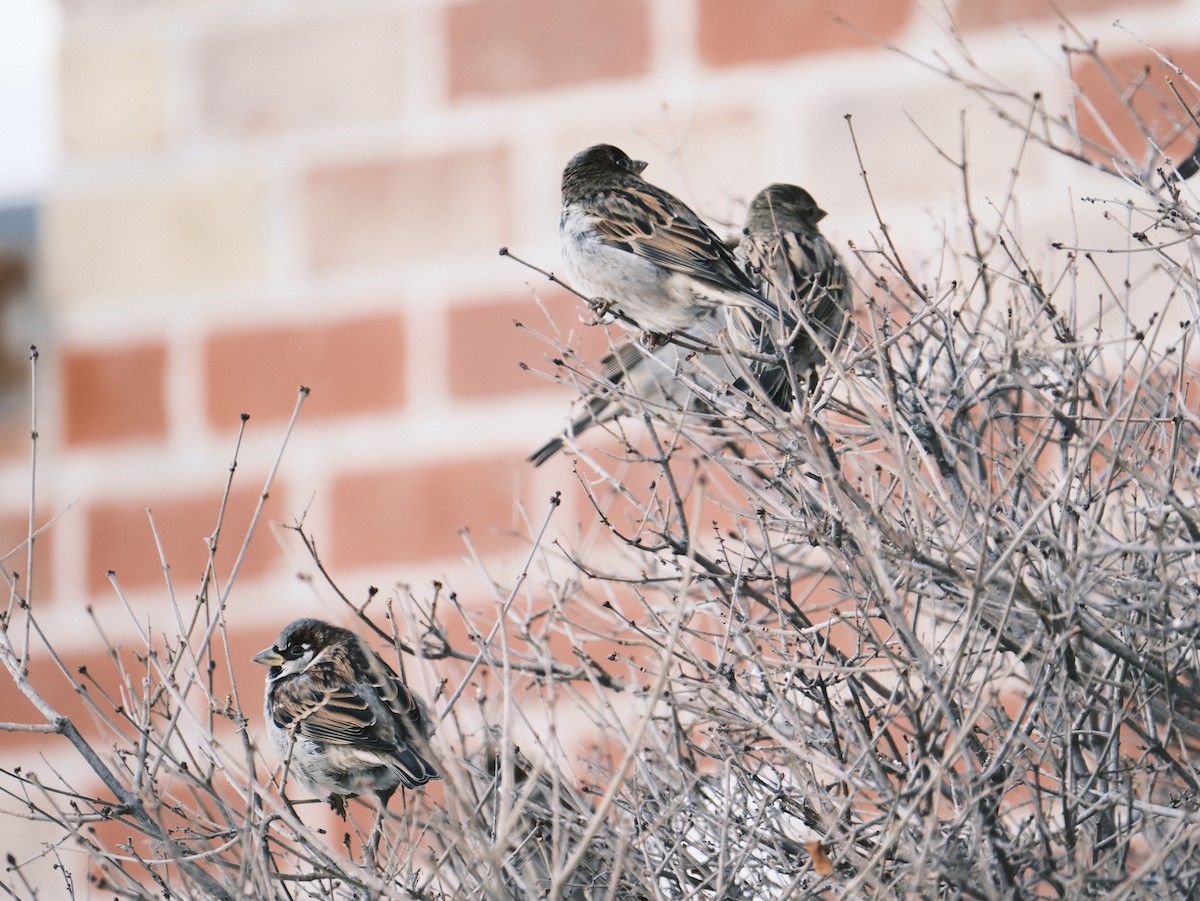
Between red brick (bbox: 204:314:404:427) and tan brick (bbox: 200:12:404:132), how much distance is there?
0.53m

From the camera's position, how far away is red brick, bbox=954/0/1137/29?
11.5ft

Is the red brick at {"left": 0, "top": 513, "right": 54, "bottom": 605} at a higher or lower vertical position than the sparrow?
lower

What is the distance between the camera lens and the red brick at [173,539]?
148 inches

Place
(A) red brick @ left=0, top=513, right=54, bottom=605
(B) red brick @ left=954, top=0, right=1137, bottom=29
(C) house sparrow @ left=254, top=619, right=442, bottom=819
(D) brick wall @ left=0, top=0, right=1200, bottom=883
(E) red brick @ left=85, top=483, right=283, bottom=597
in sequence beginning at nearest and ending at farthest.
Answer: (C) house sparrow @ left=254, top=619, right=442, bottom=819 → (B) red brick @ left=954, top=0, right=1137, bottom=29 → (D) brick wall @ left=0, top=0, right=1200, bottom=883 → (E) red brick @ left=85, top=483, right=283, bottom=597 → (A) red brick @ left=0, top=513, right=54, bottom=605

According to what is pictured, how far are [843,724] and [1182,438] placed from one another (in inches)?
20.3

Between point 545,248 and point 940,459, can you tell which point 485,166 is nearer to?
point 545,248

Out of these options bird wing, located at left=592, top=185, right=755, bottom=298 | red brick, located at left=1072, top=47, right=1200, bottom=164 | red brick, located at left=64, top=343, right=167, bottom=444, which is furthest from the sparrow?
red brick, located at left=64, top=343, right=167, bottom=444

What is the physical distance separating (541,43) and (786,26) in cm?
58

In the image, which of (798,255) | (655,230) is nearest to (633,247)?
(655,230)

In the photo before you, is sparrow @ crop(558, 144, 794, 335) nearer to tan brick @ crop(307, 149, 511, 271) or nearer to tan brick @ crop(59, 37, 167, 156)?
tan brick @ crop(307, 149, 511, 271)

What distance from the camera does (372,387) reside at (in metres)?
3.76

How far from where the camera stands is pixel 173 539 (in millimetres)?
3828

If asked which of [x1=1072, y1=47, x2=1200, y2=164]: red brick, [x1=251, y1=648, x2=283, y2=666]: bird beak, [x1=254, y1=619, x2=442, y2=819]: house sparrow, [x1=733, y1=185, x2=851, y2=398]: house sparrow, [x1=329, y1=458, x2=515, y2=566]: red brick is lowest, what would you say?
[x1=254, y1=619, x2=442, y2=819]: house sparrow

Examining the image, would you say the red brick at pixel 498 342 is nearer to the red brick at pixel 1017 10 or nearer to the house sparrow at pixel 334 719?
the house sparrow at pixel 334 719
